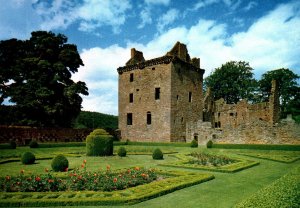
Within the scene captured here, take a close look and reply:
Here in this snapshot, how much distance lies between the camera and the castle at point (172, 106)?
101ft

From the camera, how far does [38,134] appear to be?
28047 mm

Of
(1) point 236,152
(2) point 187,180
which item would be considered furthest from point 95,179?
(1) point 236,152

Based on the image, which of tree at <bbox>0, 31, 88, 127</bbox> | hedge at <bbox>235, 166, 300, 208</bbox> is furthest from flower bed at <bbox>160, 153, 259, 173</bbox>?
tree at <bbox>0, 31, 88, 127</bbox>

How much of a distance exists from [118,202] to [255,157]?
596 inches

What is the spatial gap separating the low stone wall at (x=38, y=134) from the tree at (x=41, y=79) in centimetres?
206

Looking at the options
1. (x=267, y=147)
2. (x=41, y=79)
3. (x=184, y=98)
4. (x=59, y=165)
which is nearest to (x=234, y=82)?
(x=184, y=98)

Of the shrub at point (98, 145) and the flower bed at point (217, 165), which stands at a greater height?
the shrub at point (98, 145)

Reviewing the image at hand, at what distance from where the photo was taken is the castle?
30.6 metres

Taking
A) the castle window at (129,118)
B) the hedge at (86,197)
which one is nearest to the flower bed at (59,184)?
the hedge at (86,197)

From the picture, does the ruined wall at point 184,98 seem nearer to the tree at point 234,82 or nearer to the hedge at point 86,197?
the tree at point 234,82

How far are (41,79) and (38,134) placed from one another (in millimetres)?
6561

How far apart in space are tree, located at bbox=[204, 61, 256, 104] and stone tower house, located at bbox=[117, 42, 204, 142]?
1843 cm

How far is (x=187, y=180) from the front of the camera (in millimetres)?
Answer: 10695

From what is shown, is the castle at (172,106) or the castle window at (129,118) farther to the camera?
the castle window at (129,118)
